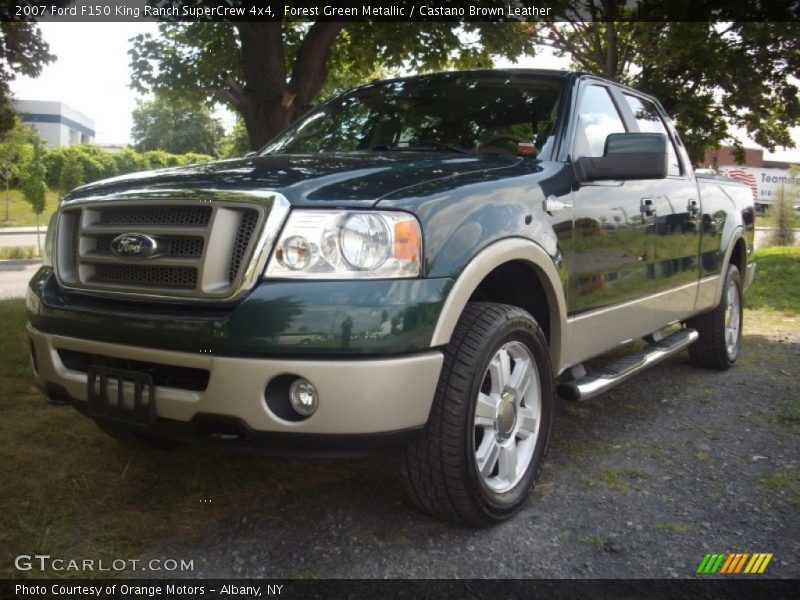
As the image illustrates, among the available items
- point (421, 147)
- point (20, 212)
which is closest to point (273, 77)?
point (421, 147)

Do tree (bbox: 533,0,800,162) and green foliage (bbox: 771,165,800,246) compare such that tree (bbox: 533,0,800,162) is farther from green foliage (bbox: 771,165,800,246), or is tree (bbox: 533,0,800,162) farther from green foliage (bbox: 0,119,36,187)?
green foliage (bbox: 0,119,36,187)

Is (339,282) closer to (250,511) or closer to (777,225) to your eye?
(250,511)

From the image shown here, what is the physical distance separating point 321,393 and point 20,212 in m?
41.9

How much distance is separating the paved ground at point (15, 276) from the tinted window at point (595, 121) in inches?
324

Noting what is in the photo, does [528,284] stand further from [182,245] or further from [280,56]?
[280,56]

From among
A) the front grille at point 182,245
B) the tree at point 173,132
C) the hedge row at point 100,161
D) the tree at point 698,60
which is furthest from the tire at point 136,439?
the tree at point 173,132

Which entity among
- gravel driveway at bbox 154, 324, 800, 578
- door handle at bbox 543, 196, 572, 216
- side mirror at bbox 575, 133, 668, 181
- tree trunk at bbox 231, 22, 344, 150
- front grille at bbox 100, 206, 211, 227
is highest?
tree trunk at bbox 231, 22, 344, 150

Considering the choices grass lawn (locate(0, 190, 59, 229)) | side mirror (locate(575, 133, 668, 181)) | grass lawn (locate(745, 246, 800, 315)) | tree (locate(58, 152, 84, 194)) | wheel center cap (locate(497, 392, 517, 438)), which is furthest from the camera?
grass lawn (locate(0, 190, 59, 229))

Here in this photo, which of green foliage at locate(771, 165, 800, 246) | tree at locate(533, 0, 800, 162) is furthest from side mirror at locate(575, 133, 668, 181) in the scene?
green foliage at locate(771, 165, 800, 246)

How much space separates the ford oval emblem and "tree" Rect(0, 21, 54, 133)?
20.0 ft

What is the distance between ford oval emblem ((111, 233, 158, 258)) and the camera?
251cm

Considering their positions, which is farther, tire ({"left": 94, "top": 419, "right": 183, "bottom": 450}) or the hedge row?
the hedge row

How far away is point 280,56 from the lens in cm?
730

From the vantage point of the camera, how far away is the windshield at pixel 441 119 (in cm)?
347
